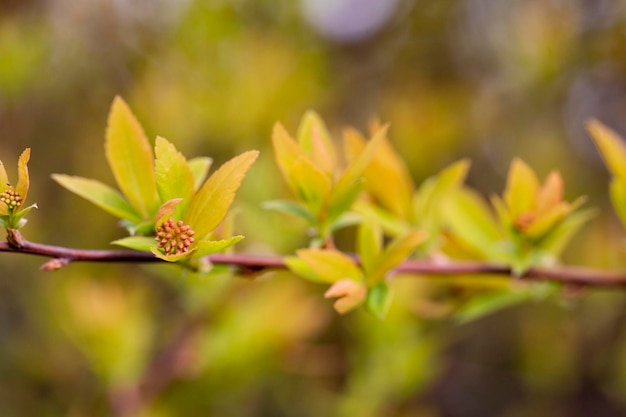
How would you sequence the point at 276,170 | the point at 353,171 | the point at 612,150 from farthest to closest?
the point at 276,170 → the point at 612,150 → the point at 353,171

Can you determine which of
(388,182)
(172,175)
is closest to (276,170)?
(388,182)

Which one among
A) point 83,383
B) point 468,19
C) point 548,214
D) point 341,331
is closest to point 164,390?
point 83,383

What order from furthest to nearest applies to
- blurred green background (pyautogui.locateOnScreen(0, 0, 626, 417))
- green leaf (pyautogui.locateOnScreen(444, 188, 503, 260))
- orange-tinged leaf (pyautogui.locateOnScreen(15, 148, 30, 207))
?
blurred green background (pyautogui.locateOnScreen(0, 0, 626, 417))
green leaf (pyautogui.locateOnScreen(444, 188, 503, 260))
orange-tinged leaf (pyautogui.locateOnScreen(15, 148, 30, 207))

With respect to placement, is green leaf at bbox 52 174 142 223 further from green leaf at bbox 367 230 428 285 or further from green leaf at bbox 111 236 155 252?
green leaf at bbox 367 230 428 285

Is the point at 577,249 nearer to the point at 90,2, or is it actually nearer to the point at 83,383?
the point at 83,383

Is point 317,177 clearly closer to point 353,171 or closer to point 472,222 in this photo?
point 353,171

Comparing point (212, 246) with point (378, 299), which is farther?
point (378, 299)

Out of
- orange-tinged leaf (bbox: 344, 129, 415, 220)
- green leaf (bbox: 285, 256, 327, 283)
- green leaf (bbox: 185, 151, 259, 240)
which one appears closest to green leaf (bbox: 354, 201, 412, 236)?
orange-tinged leaf (bbox: 344, 129, 415, 220)
